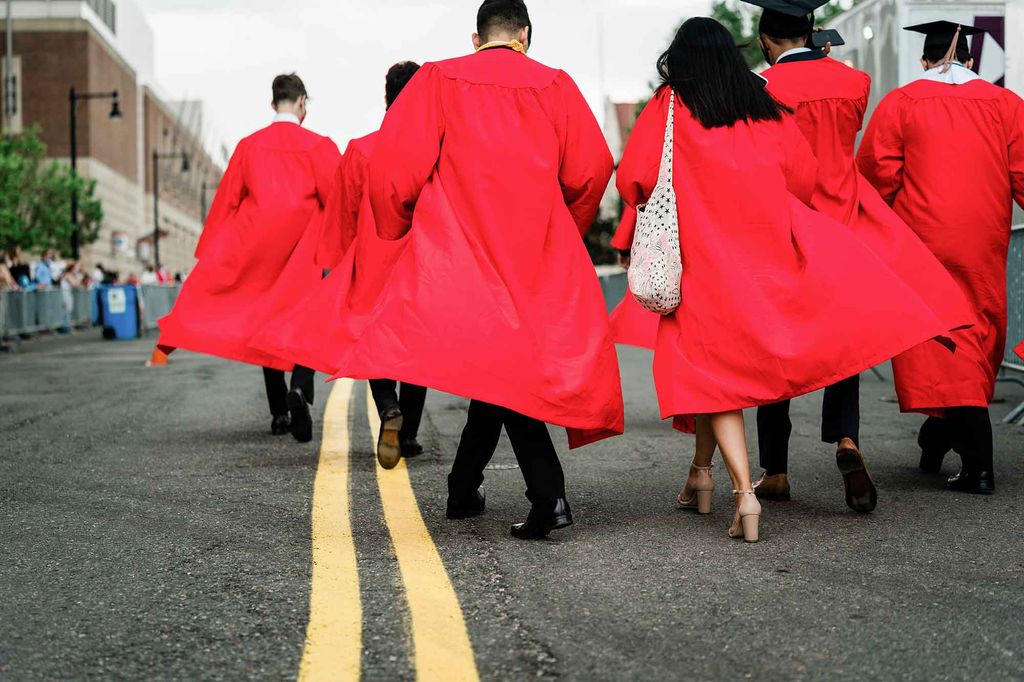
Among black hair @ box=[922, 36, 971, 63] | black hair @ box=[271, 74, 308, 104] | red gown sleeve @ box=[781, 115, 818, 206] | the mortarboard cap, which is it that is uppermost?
the mortarboard cap

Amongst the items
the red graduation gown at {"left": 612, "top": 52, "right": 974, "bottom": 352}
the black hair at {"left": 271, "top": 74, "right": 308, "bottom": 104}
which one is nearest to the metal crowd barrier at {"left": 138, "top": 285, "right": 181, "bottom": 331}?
the black hair at {"left": 271, "top": 74, "right": 308, "bottom": 104}

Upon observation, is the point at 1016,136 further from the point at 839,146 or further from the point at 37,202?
the point at 37,202

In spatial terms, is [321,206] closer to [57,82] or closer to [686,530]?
[686,530]

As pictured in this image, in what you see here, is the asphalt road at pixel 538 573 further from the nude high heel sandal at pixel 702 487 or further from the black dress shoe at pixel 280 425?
the black dress shoe at pixel 280 425

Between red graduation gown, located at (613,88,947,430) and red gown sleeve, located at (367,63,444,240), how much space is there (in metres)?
0.77

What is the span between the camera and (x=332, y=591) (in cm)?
412

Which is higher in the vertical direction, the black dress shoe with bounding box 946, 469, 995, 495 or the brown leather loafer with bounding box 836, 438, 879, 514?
the brown leather loafer with bounding box 836, 438, 879, 514

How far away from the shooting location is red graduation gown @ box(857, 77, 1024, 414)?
6180 millimetres

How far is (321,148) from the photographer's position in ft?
27.2

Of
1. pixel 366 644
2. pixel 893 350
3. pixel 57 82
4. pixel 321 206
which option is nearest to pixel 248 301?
pixel 321 206

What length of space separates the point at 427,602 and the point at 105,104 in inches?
2793

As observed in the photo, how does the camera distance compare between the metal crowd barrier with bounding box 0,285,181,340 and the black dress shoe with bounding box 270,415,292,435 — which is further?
the metal crowd barrier with bounding box 0,285,181,340

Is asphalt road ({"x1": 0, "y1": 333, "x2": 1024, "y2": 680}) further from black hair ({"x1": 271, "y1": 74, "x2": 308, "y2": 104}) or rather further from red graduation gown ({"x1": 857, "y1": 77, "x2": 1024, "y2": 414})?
black hair ({"x1": 271, "y1": 74, "x2": 308, "y2": 104})

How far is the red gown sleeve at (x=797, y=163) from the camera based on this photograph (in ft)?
16.6
